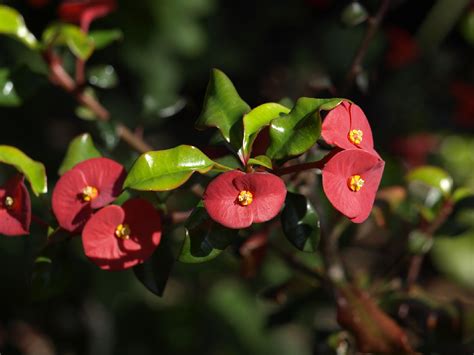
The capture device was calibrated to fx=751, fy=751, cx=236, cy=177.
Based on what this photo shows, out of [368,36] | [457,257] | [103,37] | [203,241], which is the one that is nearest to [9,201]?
[203,241]

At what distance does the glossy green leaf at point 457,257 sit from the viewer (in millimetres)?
2328

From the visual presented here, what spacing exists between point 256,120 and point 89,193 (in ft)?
0.75

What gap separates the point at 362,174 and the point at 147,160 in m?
0.25

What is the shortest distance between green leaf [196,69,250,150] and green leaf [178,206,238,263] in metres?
0.11

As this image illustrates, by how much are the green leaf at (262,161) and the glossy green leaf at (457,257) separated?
1.54 m

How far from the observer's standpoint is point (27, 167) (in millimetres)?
977

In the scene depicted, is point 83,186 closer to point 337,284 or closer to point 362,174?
point 362,174

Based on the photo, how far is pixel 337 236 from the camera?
1420 mm

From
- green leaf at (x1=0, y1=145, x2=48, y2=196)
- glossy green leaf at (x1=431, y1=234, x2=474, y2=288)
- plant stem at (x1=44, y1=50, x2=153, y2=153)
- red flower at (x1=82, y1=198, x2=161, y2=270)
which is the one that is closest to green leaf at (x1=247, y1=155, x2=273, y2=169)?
red flower at (x1=82, y1=198, x2=161, y2=270)

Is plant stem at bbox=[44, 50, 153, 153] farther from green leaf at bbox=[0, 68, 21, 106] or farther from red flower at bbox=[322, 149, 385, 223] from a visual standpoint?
red flower at bbox=[322, 149, 385, 223]

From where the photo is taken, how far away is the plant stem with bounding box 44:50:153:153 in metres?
1.30

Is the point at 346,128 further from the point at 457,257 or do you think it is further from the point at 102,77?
the point at 457,257

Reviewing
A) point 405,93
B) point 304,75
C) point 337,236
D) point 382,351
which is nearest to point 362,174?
point 382,351

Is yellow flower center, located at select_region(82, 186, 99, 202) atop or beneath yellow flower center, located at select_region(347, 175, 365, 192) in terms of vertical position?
beneath
